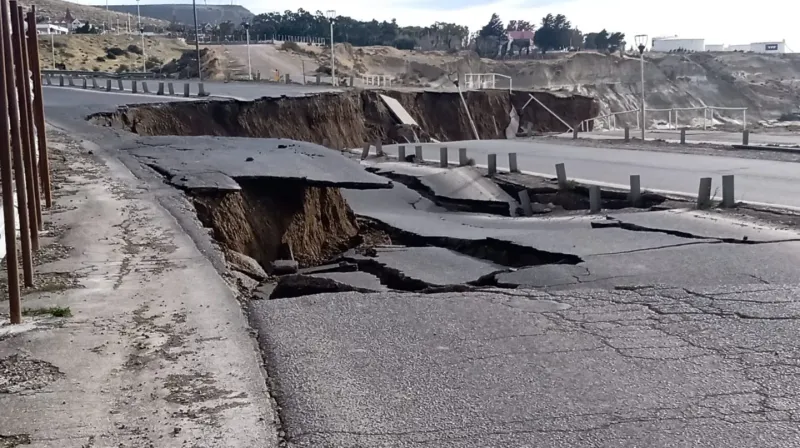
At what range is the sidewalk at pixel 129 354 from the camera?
4.95 metres

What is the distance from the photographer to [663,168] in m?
20.9

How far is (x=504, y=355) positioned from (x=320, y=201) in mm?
9248

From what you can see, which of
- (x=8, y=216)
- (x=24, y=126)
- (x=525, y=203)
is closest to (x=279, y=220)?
(x=24, y=126)

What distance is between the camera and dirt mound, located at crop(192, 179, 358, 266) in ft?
43.2

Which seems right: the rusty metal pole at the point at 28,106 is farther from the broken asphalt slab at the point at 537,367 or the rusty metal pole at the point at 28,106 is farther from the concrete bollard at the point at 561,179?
the concrete bollard at the point at 561,179

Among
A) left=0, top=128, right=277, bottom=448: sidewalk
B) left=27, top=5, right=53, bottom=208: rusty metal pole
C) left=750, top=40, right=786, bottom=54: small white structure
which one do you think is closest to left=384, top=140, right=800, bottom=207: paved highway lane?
left=0, top=128, right=277, bottom=448: sidewalk

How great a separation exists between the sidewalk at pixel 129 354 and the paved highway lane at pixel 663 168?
34.4 ft

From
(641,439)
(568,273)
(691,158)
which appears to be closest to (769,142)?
(691,158)

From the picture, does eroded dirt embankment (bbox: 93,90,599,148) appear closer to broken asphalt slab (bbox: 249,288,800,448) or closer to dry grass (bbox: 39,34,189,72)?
broken asphalt slab (bbox: 249,288,800,448)

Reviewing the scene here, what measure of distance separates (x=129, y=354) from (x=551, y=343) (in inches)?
118

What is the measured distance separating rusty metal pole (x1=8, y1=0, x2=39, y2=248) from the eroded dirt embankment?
1882 cm

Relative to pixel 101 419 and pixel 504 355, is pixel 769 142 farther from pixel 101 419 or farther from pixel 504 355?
pixel 101 419

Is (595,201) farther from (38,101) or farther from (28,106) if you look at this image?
(28,106)

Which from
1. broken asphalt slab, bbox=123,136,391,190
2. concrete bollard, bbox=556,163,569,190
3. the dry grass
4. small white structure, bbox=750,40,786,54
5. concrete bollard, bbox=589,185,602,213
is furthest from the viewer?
small white structure, bbox=750,40,786,54
